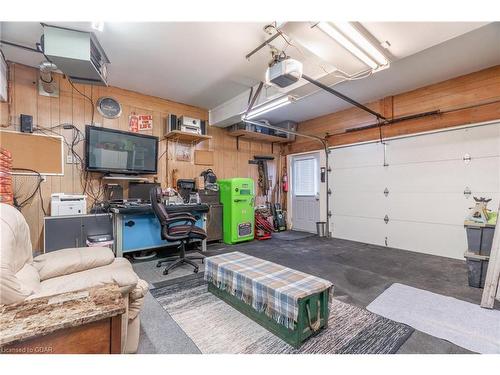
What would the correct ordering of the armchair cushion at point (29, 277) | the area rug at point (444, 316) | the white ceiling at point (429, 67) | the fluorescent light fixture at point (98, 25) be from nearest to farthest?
1. the armchair cushion at point (29, 277)
2. the area rug at point (444, 316)
3. the fluorescent light fixture at point (98, 25)
4. the white ceiling at point (429, 67)

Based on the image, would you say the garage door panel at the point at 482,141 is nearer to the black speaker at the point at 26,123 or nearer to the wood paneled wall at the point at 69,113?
the wood paneled wall at the point at 69,113

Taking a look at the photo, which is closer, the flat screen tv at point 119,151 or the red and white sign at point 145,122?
the flat screen tv at point 119,151

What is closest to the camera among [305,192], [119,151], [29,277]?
[29,277]

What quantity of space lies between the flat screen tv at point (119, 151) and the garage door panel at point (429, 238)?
458 cm

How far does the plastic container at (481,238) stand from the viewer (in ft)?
8.47

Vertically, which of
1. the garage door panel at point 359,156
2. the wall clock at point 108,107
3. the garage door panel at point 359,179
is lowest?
the garage door panel at point 359,179

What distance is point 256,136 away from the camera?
Answer: 18.5 feet

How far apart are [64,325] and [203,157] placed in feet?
14.3

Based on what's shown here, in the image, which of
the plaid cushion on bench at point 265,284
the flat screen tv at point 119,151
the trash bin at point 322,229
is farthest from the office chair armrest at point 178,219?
the trash bin at point 322,229

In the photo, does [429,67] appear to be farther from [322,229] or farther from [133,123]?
[133,123]

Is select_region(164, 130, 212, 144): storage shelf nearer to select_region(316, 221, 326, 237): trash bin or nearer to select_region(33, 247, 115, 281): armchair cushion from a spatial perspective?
select_region(33, 247, 115, 281): armchair cushion

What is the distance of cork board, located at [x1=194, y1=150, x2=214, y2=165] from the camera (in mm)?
4898

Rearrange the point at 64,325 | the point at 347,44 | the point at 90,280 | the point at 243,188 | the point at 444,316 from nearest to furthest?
1. the point at 64,325
2. the point at 90,280
3. the point at 444,316
4. the point at 347,44
5. the point at 243,188

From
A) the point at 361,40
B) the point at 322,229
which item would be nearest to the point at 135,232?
the point at 361,40
